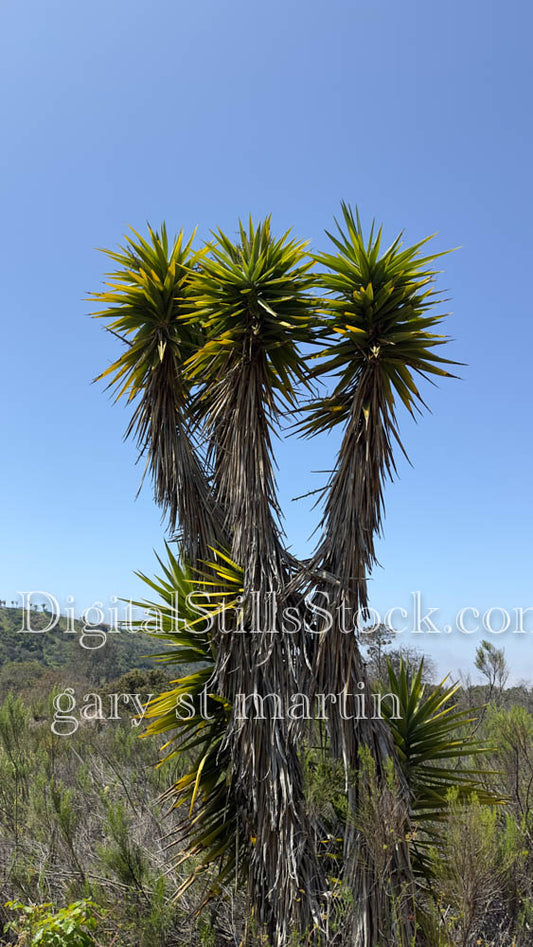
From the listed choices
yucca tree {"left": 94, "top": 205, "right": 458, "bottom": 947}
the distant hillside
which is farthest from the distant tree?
the distant hillside

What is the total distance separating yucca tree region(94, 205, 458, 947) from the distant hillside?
59.4 ft

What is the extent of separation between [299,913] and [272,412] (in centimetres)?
343

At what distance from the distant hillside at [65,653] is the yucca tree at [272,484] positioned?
59.4 ft

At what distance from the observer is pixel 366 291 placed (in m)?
4.53

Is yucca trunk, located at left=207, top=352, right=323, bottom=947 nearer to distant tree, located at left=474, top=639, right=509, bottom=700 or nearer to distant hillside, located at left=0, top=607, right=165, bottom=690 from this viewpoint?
distant tree, located at left=474, top=639, right=509, bottom=700

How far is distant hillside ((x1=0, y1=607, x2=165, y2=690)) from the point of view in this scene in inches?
955

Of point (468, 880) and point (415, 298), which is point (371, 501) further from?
point (468, 880)

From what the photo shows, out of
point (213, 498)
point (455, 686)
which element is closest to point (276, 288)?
point (213, 498)

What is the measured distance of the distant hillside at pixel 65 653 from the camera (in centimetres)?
2427

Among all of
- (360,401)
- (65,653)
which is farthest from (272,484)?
(65,653)

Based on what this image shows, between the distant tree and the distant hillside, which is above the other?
the distant tree

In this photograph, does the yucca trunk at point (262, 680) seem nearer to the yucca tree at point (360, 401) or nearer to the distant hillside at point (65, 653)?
the yucca tree at point (360, 401)

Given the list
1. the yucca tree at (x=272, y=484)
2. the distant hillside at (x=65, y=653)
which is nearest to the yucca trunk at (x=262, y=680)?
the yucca tree at (x=272, y=484)

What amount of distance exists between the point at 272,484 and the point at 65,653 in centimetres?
2718
